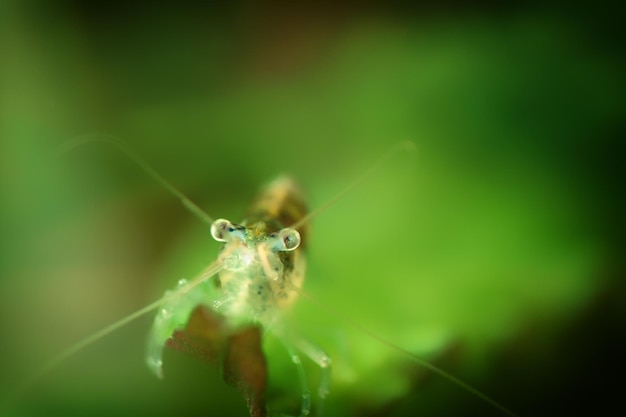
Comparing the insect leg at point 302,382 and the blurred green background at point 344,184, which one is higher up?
the blurred green background at point 344,184

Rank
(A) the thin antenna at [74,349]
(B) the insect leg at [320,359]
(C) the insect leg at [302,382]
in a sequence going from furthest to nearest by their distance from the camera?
(A) the thin antenna at [74,349] → (B) the insect leg at [320,359] → (C) the insect leg at [302,382]

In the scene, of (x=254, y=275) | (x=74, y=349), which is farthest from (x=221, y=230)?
(x=74, y=349)

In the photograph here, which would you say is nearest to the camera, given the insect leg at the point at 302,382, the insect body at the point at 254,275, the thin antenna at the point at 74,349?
the insect leg at the point at 302,382

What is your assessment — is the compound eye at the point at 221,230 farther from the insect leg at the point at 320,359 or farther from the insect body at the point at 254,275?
the insect leg at the point at 320,359

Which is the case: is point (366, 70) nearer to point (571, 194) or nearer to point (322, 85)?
point (322, 85)

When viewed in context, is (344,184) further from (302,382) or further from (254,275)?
(302,382)

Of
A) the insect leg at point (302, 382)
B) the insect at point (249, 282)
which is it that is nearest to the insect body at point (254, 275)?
the insect at point (249, 282)
